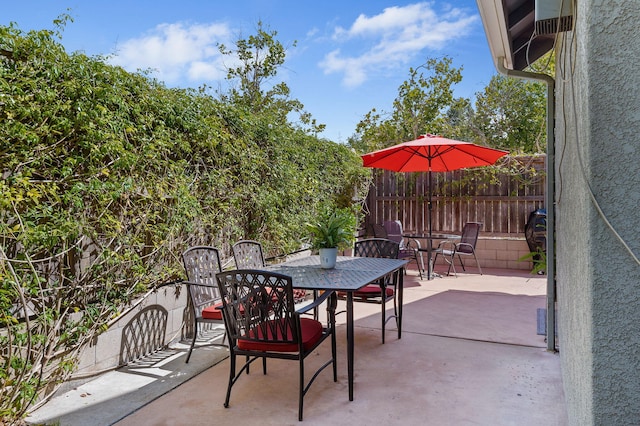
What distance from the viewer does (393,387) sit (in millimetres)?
2904

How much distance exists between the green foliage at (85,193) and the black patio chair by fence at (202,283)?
0.23 metres

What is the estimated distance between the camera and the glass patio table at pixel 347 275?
274 centimetres

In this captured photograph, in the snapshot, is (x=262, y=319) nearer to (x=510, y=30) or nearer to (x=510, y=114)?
(x=510, y=30)

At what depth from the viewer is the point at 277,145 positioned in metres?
5.29

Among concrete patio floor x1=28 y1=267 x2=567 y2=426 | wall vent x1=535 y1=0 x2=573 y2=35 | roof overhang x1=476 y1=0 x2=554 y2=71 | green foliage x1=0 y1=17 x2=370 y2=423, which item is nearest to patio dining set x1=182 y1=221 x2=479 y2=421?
concrete patio floor x1=28 y1=267 x2=567 y2=426

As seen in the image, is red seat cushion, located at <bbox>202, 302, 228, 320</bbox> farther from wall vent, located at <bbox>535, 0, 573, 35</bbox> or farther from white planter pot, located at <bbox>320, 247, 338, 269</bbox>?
wall vent, located at <bbox>535, 0, 573, 35</bbox>

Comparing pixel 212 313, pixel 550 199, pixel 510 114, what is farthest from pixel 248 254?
pixel 510 114

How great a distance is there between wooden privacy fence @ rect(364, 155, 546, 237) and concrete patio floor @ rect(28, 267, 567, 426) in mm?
4205

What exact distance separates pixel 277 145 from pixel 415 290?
2.95 m

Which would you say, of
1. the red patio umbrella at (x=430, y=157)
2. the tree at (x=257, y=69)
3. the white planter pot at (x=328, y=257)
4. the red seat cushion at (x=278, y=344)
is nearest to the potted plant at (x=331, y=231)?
the white planter pot at (x=328, y=257)

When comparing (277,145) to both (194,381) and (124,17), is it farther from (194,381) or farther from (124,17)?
(124,17)

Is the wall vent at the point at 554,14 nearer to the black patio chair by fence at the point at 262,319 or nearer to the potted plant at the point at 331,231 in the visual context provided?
the black patio chair by fence at the point at 262,319

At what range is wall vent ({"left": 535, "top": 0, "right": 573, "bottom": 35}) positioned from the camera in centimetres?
167

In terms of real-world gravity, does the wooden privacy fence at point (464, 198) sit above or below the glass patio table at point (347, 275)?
above
